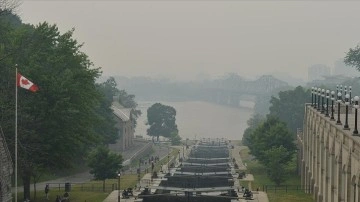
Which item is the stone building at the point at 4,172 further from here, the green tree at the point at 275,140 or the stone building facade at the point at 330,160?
the green tree at the point at 275,140

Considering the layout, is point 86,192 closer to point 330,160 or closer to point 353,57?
point 330,160

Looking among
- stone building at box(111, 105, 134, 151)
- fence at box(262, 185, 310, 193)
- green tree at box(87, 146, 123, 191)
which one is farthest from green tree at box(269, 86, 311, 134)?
green tree at box(87, 146, 123, 191)

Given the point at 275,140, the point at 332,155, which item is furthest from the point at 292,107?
the point at 332,155

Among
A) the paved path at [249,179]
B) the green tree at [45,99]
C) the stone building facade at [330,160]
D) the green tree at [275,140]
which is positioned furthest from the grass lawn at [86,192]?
the stone building facade at [330,160]

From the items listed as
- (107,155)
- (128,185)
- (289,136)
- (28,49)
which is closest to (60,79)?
(28,49)

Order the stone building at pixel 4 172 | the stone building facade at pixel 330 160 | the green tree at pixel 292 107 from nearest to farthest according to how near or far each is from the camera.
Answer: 1. the stone building facade at pixel 330 160
2. the stone building at pixel 4 172
3. the green tree at pixel 292 107
